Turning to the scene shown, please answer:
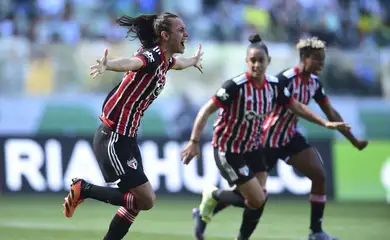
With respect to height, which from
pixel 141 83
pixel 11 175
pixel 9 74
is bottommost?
pixel 11 175

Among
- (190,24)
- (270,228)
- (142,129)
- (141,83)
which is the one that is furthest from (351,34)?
(141,83)

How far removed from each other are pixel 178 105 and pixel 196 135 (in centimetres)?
864

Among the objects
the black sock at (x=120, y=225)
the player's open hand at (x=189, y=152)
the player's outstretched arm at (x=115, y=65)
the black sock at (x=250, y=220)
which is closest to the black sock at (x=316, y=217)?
the black sock at (x=250, y=220)

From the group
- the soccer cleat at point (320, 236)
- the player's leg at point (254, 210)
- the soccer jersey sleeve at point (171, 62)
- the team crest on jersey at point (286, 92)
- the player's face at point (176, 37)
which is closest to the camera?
the player's face at point (176, 37)

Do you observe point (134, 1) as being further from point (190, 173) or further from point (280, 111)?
point (280, 111)

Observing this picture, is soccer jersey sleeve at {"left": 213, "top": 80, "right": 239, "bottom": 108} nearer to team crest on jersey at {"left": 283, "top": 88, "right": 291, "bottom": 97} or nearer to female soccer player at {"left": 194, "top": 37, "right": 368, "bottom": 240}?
team crest on jersey at {"left": 283, "top": 88, "right": 291, "bottom": 97}

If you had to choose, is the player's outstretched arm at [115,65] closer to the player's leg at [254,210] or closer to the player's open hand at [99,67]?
the player's open hand at [99,67]

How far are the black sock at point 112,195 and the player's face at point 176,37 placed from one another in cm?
129

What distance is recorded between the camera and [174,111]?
54.6ft

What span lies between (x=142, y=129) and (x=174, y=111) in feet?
2.38

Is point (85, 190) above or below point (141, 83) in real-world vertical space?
below

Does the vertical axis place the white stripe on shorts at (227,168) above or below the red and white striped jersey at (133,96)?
below

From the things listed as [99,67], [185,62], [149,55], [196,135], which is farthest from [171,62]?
[99,67]

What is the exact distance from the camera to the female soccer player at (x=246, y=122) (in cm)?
825
